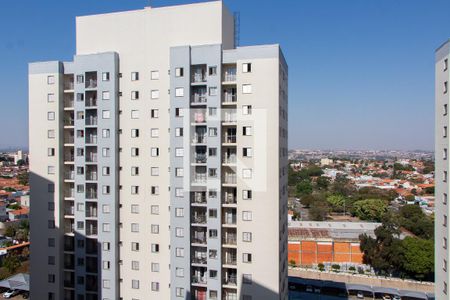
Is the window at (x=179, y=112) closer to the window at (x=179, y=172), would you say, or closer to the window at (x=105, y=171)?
the window at (x=179, y=172)

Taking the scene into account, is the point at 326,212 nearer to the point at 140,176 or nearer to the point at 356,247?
the point at 356,247

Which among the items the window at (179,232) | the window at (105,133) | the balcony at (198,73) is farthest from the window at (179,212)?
the balcony at (198,73)

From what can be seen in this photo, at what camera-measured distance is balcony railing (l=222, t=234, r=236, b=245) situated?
15.2 m

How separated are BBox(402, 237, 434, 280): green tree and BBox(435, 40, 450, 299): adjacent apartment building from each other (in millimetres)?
19634

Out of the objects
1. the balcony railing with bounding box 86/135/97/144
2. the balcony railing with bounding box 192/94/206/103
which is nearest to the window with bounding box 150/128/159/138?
the balcony railing with bounding box 192/94/206/103

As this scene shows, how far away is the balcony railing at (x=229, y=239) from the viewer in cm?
1515

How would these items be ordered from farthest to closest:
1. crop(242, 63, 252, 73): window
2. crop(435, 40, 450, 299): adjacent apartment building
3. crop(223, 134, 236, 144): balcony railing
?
1. crop(223, 134, 236, 144): balcony railing
2. crop(242, 63, 252, 73): window
3. crop(435, 40, 450, 299): adjacent apartment building

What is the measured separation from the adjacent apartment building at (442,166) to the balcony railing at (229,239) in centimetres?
851

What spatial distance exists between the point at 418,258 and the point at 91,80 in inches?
1245

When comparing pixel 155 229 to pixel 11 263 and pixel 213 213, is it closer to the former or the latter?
pixel 213 213

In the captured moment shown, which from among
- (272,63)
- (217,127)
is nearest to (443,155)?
(272,63)

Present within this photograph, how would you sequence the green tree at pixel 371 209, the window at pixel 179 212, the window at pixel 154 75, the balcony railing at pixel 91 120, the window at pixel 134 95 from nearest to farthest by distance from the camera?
the window at pixel 179 212
the window at pixel 154 75
the window at pixel 134 95
the balcony railing at pixel 91 120
the green tree at pixel 371 209

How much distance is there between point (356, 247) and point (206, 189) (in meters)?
28.8

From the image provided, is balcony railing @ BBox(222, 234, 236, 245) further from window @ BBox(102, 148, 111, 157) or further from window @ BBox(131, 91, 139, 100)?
window @ BBox(131, 91, 139, 100)
